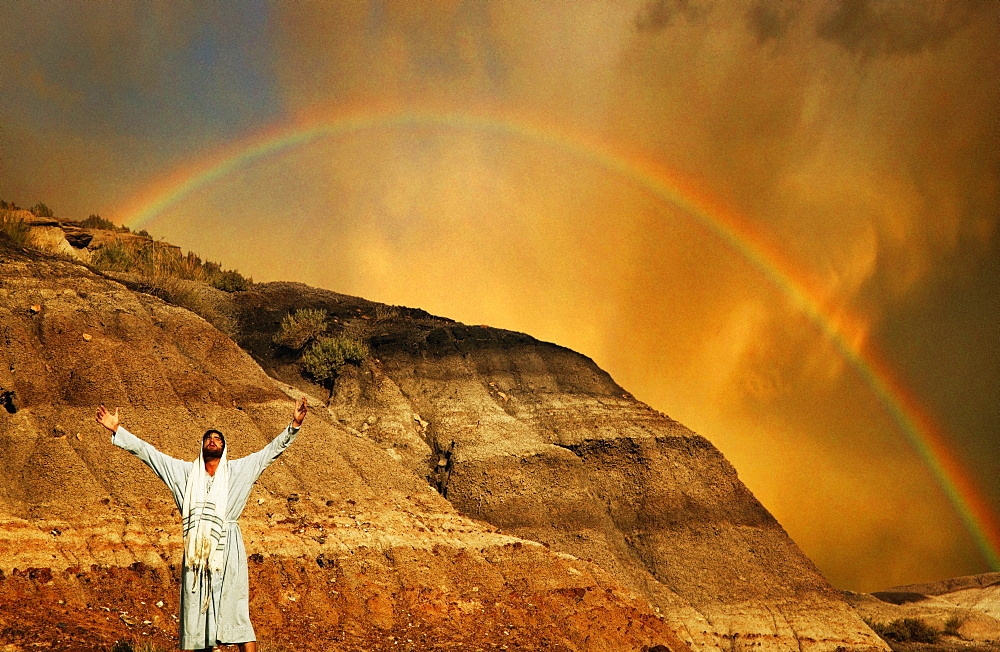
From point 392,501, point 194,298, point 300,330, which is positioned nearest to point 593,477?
point 392,501

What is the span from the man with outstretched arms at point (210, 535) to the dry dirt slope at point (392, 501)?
389 centimetres

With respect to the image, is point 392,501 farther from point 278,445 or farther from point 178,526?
point 278,445

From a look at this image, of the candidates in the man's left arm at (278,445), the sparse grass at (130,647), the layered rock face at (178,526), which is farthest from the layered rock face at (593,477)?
the man's left arm at (278,445)

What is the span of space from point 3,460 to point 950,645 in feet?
108

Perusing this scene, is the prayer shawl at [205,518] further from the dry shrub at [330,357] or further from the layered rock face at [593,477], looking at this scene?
the dry shrub at [330,357]

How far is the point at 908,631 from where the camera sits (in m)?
32.8

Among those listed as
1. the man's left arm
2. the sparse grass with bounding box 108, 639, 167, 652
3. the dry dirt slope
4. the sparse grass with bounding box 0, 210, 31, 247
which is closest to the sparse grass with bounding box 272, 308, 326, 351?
the dry dirt slope

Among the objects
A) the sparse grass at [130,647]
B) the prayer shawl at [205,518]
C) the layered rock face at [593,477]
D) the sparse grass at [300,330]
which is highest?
the sparse grass at [300,330]

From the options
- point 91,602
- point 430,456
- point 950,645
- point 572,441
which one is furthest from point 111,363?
point 950,645

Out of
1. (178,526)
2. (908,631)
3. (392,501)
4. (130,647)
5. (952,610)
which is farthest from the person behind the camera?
(952,610)

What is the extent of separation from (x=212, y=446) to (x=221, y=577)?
123cm

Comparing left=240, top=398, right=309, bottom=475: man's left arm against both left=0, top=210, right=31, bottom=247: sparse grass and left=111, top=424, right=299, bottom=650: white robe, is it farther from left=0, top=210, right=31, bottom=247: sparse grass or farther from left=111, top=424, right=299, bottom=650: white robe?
left=0, top=210, right=31, bottom=247: sparse grass

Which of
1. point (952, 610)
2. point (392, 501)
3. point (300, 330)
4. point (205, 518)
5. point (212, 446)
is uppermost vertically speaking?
point (300, 330)

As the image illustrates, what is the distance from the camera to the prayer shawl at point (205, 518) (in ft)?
26.8
